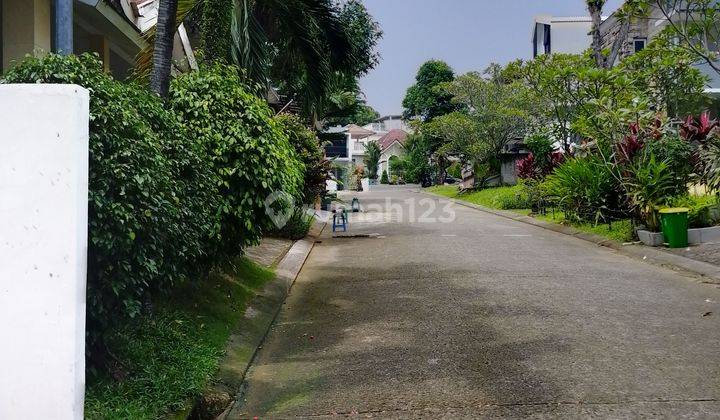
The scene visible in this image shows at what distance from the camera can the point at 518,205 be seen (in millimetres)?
26484

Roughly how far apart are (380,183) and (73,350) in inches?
3033

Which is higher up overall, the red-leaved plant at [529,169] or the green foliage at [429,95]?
the green foliage at [429,95]

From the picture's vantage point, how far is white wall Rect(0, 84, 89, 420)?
3.52 metres

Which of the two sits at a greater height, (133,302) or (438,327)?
(133,302)

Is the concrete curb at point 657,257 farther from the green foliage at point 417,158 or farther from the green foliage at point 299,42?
the green foliage at point 417,158

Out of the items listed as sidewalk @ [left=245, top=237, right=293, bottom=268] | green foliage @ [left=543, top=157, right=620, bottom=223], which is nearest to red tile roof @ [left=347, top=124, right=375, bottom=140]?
green foliage @ [left=543, top=157, right=620, bottom=223]

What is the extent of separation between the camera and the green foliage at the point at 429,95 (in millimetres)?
54219

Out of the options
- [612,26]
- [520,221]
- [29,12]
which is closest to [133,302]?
[29,12]

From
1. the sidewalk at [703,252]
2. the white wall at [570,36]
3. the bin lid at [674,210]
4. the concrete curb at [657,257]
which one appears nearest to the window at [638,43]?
the white wall at [570,36]

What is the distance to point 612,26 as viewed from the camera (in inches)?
1217

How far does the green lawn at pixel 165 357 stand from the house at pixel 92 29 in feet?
8.28

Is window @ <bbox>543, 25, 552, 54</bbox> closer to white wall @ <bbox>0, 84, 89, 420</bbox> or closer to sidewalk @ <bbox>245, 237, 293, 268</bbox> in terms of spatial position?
sidewalk @ <bbox>245, 237, 293, 268</bbox>

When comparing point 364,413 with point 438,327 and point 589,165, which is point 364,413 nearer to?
point 438,327

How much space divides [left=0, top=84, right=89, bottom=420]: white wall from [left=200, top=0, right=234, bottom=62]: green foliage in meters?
8.23
